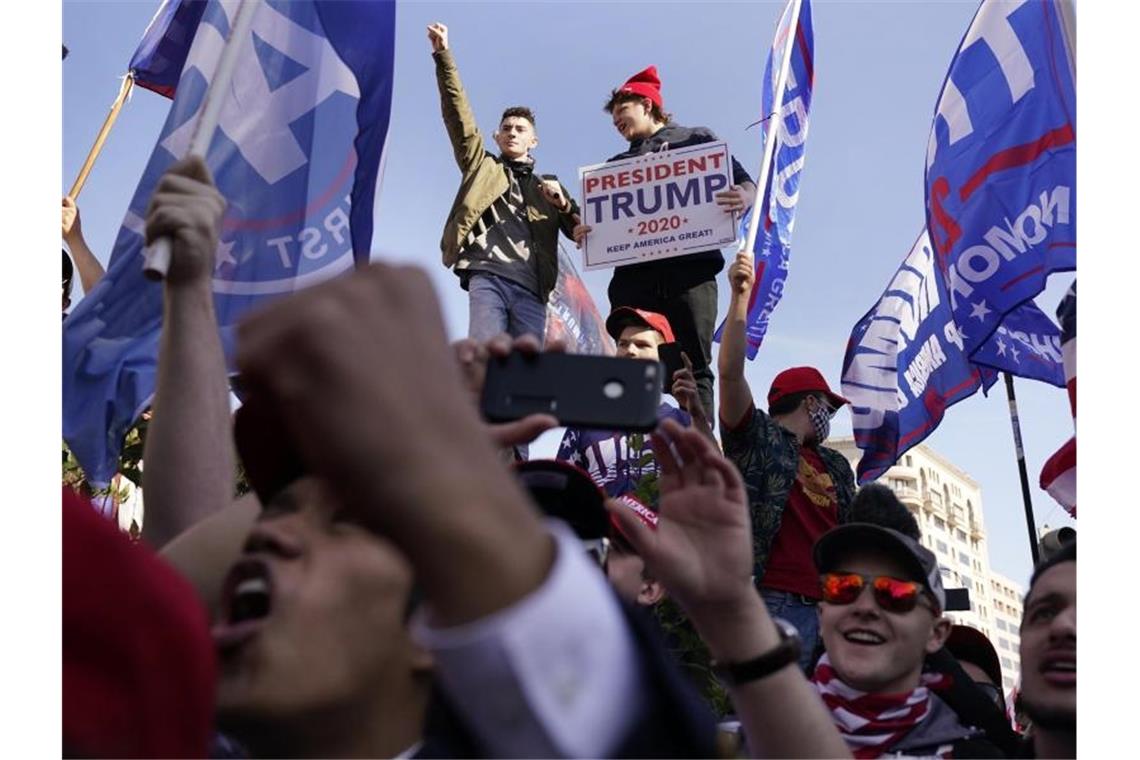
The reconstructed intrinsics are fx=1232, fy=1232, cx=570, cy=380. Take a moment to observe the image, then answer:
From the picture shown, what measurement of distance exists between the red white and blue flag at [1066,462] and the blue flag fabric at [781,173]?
148 inches

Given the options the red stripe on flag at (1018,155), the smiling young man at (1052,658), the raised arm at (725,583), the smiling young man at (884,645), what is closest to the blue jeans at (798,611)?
the smiling young man at (884,645)

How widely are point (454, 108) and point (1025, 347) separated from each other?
10.9 ft

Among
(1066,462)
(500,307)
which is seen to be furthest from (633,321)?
(1066,462)

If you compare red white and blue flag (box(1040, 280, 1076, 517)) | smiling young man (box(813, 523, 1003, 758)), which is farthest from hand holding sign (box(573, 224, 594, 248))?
red white and blue flag (box(1040, 280, 1076, 517))

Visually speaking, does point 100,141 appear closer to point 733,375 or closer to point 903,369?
point 733,375

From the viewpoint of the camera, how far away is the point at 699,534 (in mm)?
1875

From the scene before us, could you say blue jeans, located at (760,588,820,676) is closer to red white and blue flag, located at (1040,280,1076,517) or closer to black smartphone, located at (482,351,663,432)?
red white and blue flag, located at (1040,280,1076,517)

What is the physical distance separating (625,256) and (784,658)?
5.01m

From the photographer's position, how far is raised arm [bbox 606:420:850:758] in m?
1.84

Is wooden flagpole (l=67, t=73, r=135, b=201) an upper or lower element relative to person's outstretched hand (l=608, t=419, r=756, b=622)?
upper

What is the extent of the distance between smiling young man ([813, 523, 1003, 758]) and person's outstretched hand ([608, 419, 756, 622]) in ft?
4.94

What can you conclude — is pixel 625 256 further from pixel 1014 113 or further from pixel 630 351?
pixel 1014 113

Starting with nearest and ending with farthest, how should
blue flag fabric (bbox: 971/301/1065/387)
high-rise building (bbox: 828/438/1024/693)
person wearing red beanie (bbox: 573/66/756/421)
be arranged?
blue flag fabric (bbox: 971/301/1065/387) → person wearing red beanie (bbox: 573/66/756/421) → high-rise building (bbox: 828/438/1024/693)

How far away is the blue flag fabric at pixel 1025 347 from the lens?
5047 mm
